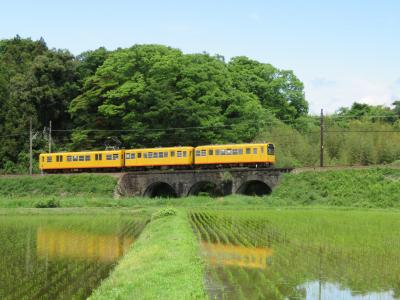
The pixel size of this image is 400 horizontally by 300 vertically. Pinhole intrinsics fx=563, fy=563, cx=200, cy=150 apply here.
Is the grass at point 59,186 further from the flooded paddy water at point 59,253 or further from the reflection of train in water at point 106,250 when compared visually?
the reflection of train in water at point 106,250

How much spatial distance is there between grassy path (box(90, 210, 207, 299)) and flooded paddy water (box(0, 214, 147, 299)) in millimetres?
666

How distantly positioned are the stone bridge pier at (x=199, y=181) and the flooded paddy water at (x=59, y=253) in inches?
568

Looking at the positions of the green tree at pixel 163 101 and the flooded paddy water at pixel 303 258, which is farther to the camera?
the green tree at pixel 163 101

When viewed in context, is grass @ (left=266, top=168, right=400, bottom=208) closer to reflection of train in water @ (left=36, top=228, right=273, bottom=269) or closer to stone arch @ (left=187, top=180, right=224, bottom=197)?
stone arch @ (left=187, top=180, right=224, bottom=197)

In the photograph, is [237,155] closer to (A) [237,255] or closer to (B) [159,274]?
(A) [237,255]

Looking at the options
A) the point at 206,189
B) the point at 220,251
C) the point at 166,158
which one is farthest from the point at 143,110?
the point at 220,251

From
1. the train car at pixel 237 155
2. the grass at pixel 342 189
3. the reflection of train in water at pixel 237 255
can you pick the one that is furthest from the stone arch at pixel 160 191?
the reflection of train in water at pixel 237 255

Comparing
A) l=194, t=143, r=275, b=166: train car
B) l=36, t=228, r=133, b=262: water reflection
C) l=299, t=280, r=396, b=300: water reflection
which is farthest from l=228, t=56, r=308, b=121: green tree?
l=299, t=280, r=396, b=300: water reflection

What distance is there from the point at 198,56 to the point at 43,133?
64.5ft

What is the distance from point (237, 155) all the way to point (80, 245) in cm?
2744

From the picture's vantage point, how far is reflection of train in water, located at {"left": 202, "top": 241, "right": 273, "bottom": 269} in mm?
15917

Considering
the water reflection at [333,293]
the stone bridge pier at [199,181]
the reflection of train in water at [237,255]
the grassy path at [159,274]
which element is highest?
the stone bridge pier at [199,181]

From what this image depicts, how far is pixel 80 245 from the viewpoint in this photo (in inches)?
830

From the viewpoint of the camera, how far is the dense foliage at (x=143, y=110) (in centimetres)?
5672
